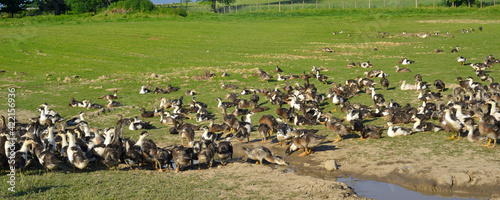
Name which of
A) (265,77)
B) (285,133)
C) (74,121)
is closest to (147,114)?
(74,121)

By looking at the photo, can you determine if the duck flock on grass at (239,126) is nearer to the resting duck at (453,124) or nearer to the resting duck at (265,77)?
the resting duck at (453,124)

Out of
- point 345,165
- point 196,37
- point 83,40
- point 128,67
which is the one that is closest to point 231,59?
point 128,67

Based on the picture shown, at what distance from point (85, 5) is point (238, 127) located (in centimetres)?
5789

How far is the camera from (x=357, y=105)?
17891mm

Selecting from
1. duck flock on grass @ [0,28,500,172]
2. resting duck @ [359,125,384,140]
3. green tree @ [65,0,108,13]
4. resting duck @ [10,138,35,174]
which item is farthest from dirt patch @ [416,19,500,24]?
resting duck @ [10,138,35,174]

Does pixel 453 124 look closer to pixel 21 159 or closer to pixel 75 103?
pixel 21 159

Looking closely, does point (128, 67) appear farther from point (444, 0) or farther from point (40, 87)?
point (444, 0)

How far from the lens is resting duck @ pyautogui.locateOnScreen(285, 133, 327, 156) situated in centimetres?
1309

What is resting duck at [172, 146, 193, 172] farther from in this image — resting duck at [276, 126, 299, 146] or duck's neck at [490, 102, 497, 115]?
duck's neck at [490, 102, 497, 115]

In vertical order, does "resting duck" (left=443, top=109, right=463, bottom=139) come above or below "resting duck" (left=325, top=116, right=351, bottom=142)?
above

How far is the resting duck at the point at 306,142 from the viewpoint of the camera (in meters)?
13.1

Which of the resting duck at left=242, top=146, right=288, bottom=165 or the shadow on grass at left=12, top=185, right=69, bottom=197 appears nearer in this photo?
the shadow on grass at left=12, top=185, right=69, bottom=197

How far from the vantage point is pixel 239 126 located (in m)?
15.4

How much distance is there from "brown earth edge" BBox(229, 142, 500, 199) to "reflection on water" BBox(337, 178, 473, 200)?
0.16m
